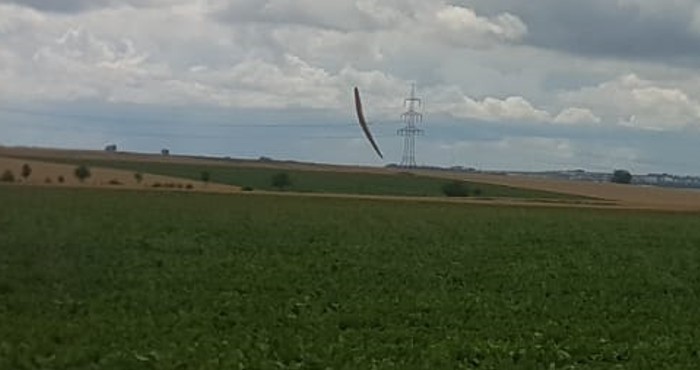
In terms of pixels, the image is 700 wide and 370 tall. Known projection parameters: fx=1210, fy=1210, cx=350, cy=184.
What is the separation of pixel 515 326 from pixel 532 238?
26900 mm

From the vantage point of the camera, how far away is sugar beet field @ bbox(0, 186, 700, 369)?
1395 cm

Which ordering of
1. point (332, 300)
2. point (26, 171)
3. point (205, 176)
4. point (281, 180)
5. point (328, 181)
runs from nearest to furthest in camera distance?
point (332, 300)
point (26, 171)
point (205, 176)
point (281, 180)
point (328, 181)

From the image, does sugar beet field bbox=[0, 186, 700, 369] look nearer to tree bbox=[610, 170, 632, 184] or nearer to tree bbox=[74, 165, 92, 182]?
tree bbox=[74, 165, 92, 182]

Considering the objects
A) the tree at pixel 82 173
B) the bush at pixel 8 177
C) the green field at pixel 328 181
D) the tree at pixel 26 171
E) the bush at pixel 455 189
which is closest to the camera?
the bush at pixel 8 177

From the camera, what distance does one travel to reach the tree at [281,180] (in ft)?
390

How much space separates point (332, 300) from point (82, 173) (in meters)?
86.5

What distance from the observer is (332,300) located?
65.7 ft

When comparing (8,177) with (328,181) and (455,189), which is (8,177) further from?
(328,181)

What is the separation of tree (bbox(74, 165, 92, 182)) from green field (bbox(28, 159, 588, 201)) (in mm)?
4452

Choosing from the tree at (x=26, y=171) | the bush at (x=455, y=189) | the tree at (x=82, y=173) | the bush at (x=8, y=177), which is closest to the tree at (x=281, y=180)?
the bush at (x=455, y=189)

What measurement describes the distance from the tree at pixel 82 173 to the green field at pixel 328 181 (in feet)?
14.6

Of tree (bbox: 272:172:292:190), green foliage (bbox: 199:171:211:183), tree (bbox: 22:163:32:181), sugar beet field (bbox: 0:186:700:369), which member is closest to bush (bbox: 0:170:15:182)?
tree (bbox: 22:163:32:181)

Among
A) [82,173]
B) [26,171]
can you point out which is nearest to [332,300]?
[26,171]

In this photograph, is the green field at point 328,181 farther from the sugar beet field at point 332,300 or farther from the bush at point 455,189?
the sugar beet field at point 332,300
